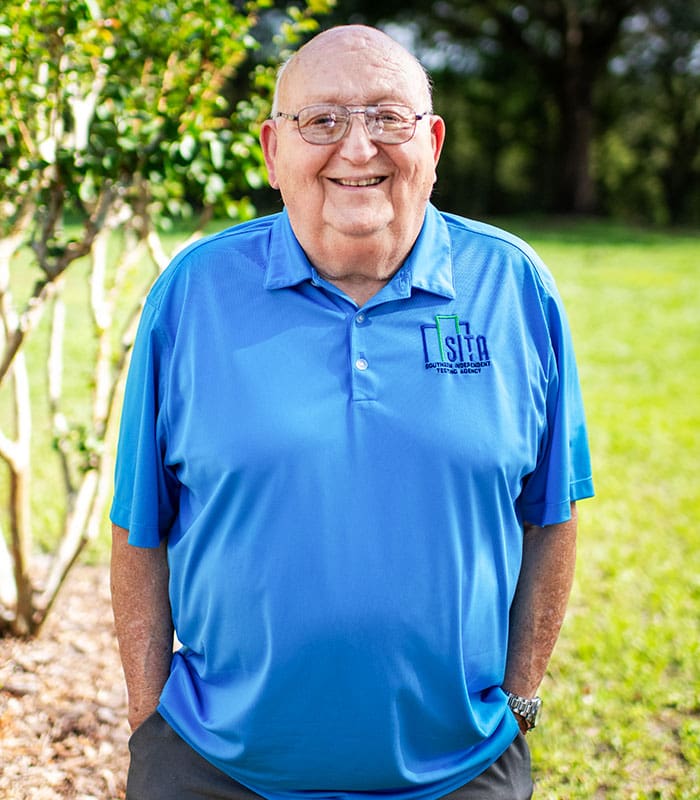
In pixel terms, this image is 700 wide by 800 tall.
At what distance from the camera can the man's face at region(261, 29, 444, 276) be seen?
1.97m

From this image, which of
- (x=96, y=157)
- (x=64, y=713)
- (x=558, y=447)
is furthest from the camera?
(x=64, y=713)

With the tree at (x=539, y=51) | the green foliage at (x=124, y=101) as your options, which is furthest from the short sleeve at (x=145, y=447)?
the tree at (x=539, y=51)

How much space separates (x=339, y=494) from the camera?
184cm

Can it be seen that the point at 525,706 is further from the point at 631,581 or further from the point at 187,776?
the point at 631,581

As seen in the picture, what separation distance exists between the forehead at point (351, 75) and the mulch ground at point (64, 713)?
223cm

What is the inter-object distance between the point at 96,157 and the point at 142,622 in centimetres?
164

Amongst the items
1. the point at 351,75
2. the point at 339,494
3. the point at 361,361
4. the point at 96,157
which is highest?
the point at 351,75

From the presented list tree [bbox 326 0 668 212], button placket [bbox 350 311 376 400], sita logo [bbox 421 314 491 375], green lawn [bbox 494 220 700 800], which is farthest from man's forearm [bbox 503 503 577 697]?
tree [bbox 326 0 668 212]

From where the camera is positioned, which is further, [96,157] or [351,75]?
[96,157]

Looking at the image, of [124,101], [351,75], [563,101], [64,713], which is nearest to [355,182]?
[351,75]

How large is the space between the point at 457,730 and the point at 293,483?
→ 26.0 inches

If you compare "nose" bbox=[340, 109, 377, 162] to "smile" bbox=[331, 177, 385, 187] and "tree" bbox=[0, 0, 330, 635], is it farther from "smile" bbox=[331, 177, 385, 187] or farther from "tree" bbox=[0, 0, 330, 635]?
"tree" bbox=[0, 0, 330, 635]

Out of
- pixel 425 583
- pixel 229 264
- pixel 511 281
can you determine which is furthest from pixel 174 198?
pixel 425 583

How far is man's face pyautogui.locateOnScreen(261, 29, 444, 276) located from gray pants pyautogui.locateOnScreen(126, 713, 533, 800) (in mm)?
1146
